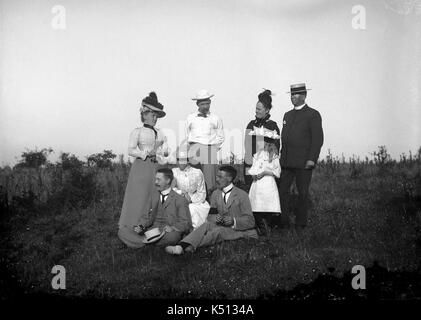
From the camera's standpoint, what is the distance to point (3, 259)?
8.12 metres

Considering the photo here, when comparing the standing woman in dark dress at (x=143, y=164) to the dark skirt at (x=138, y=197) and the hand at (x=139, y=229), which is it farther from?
the hand at (x=139, y=229)

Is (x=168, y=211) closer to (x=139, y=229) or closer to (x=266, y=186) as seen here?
(x=139, y=229)

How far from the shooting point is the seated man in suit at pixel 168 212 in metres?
7.80

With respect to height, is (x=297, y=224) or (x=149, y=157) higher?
(x=149, y=157)

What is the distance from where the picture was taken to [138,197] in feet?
26.9

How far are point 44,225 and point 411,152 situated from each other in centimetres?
632

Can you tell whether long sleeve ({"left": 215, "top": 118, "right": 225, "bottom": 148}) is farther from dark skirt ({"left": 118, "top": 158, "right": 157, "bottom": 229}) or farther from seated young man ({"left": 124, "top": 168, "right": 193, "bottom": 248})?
dark skirt ({"left": 118, "top": 158, "right": 157, "bottom": 229})

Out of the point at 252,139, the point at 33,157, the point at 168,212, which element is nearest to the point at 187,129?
the point at 252,139

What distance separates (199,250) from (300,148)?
230 cm

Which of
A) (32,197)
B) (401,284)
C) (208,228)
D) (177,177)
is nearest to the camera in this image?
(401,284)

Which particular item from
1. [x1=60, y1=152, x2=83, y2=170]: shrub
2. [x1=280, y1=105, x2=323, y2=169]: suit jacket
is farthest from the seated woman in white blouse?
[x1=60, y1=152, x2=83, y2=170]: shrub

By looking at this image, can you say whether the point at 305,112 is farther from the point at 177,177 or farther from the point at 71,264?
the point at 71,264

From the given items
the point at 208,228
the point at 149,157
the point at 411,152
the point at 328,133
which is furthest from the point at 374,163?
the point at 149,157

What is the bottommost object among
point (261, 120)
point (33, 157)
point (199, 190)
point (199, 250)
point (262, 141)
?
point (199, 250)
